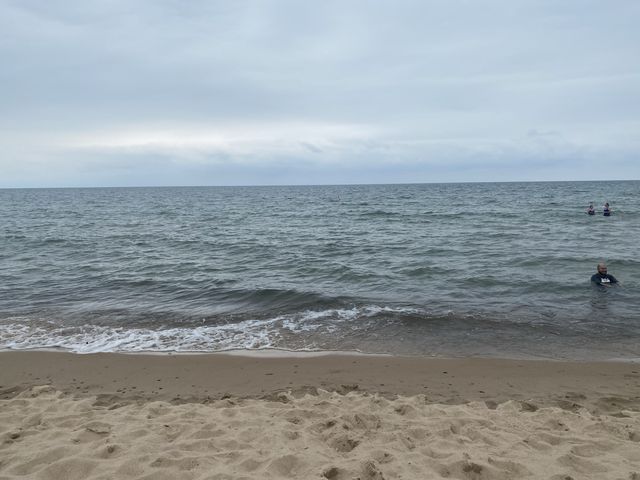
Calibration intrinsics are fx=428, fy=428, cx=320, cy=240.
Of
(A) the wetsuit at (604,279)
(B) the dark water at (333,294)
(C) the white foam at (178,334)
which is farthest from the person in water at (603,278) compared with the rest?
(C) the white foam at (178,334)

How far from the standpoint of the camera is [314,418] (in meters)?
5.30

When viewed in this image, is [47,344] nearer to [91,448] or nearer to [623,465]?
[91,448]

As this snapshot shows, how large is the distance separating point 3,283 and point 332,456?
15.0m

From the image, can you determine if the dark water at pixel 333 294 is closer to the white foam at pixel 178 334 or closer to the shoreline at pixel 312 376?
the white foam at pixel 178 334

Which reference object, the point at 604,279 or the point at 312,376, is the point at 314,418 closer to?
Answer: the point at 312,376

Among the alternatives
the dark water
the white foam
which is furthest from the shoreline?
the dark water

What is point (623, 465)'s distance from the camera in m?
4.13

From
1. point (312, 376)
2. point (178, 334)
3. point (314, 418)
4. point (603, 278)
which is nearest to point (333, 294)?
point (178, 334)

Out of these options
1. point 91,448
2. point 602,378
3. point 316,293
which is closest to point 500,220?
point 316,293

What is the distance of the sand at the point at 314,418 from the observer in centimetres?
415

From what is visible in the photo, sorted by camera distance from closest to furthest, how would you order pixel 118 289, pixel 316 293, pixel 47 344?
1. pixel 47 344
2. pixel 316 293
3. pixel 118 289

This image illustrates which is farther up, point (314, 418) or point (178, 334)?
point (314, 418)

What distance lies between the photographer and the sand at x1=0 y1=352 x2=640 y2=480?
13.6 ft

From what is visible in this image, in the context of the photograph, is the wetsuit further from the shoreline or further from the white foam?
the white foam
